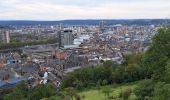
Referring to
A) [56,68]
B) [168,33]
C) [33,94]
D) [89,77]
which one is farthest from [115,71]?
[56,68]

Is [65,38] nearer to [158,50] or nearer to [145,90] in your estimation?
[158,50]

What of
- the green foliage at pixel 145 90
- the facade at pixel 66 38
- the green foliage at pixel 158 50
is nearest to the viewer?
A: the green foliage at pixel 145 90

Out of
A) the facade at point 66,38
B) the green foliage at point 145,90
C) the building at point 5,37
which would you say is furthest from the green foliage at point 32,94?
the building at point 5,37

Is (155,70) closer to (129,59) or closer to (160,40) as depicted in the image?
(160,40)

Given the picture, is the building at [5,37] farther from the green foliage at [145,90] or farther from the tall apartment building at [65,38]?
the green foliage at [145,90]

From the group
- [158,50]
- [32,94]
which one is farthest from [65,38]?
[158,50]

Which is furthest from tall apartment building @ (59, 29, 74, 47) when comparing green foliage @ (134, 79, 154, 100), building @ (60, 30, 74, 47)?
green foliage @ (134, 79, 154, 100)

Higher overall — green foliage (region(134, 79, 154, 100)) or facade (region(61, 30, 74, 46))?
green foliage (region(134, 79, 154, 100))

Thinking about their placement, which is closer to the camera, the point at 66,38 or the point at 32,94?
the point at 32,94

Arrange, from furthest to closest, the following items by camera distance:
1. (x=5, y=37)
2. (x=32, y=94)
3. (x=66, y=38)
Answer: (x=5, y=37) → (x=66, y=38) → (x=32, y=94)

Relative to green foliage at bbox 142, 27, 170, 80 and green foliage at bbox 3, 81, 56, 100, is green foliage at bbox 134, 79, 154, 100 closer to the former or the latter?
green foliage at bbox 142, 27, 170, 80

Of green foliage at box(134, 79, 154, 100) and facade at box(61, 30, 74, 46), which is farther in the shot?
facade at box(61, 30, 74, 46)
